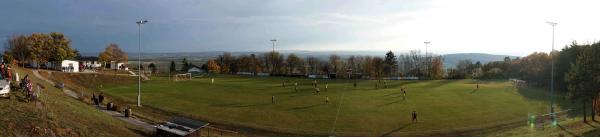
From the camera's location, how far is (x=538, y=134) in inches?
1342

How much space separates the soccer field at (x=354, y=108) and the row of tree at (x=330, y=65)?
80339 millimetres

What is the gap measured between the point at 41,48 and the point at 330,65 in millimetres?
101989

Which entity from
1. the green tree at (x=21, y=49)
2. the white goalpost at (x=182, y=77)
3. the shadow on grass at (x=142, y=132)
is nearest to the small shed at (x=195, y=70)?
the white goalpost at (x=182, y=77)

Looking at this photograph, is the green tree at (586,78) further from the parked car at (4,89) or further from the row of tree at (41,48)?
the row of tree at (41,48)

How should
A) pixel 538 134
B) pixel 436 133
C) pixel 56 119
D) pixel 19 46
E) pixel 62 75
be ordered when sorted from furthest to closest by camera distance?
pixel 19 46 < pixel 62 75 < pixel 436 133 < pixel 538 134 < pixel 56 119


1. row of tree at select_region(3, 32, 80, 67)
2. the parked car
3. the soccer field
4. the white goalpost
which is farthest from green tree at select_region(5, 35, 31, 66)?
the parked car

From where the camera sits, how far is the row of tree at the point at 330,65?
519 ft

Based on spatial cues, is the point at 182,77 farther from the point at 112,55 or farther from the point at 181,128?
the point at 181,128

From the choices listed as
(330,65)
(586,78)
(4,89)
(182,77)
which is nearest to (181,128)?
(4,89)

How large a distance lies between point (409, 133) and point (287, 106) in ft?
62.0

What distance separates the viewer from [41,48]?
328 ft

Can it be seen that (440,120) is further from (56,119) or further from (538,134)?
(56,119)

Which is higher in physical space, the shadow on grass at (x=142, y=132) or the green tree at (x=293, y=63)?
the green tree at (x=293, y=63)

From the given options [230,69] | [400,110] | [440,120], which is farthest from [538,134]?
[230,69]
